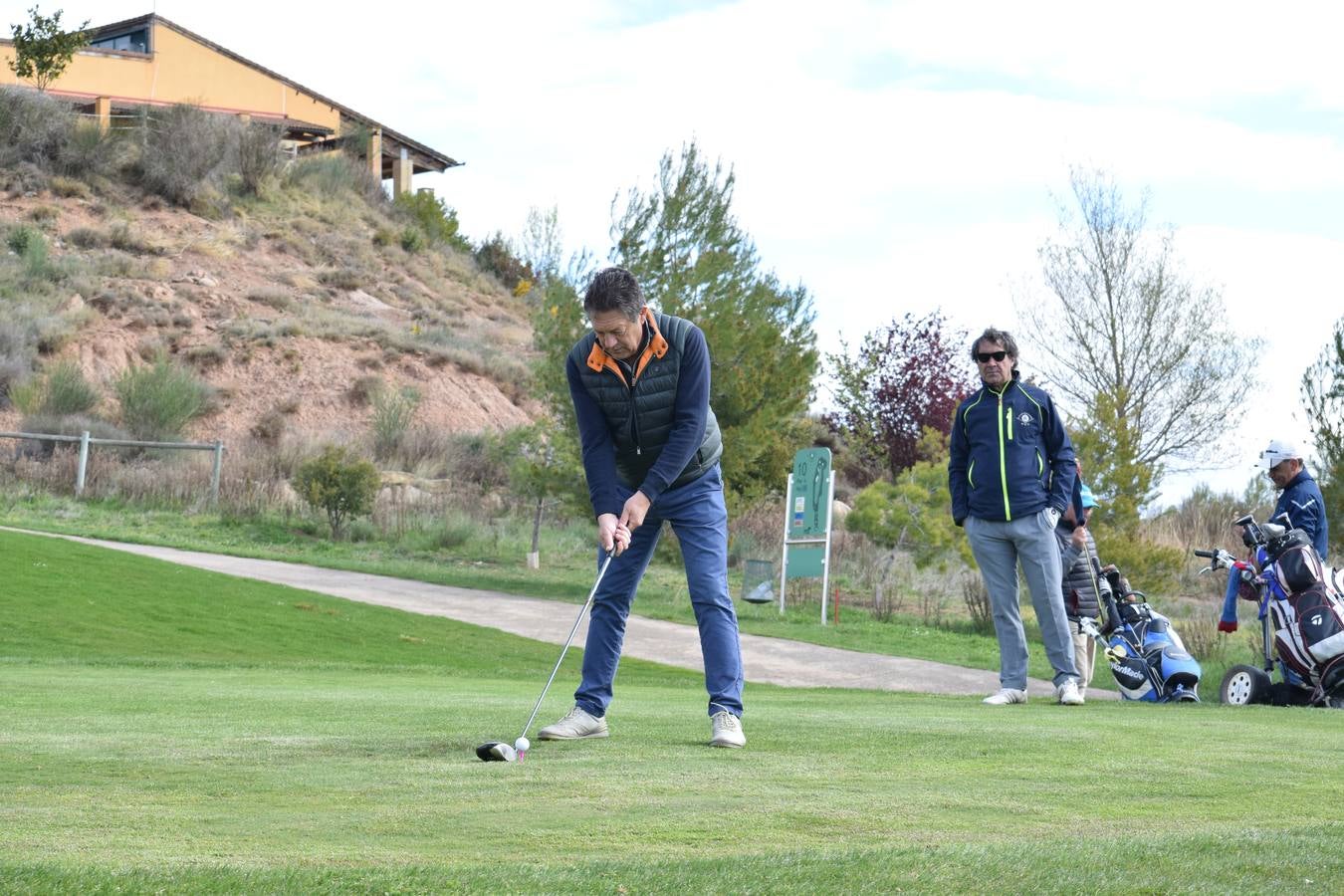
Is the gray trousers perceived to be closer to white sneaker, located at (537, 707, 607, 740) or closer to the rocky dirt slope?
white sneaker, located at (537, 707, 607, 740)

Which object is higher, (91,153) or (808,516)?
(91,153)

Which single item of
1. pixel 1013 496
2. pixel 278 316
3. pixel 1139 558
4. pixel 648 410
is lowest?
pixel 1139 558

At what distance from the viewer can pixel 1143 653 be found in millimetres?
10914

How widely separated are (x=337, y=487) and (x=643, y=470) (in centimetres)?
2376

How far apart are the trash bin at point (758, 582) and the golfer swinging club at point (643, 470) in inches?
668

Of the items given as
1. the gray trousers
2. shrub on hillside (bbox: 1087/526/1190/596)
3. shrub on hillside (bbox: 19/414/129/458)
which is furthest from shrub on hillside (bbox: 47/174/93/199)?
the gray trousers

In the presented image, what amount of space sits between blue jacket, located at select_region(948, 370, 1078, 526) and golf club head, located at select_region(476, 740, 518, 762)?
469cm

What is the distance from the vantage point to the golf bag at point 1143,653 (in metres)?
10.7

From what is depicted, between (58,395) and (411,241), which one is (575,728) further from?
(411,241)

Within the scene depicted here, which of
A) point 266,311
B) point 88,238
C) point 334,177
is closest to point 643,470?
point 266,311

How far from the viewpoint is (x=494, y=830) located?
4098 millimetres

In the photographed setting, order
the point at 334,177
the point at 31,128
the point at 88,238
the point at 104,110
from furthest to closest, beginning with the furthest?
1. the point at 334,177
2. the point at 104,110
3. the point at 31,128
4. the point at 88,238

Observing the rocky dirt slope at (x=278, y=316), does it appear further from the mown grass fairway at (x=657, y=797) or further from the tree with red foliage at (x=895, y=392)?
the mown grass fairway at (x=657, y=797)

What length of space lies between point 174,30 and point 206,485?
30.7m
